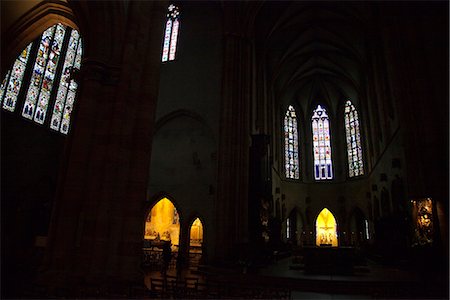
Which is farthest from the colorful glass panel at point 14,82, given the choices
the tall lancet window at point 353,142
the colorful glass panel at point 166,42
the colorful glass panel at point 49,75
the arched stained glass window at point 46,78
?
the tall lancet window at point 353,142

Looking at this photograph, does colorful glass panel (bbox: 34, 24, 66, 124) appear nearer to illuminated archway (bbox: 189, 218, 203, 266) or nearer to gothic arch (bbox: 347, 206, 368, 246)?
illuminated archway (bbox: 189, 218, 203, 266)

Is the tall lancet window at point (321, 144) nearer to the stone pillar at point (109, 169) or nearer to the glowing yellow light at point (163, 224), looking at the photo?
the glowing yellow light at point (163, 224)

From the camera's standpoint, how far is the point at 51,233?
6.16 m

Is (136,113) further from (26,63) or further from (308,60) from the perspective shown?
(308,60)

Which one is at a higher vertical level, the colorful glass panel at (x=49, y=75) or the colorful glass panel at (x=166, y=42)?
the colorful glass panel at (x=166, y=42)

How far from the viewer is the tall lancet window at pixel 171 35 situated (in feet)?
64.2

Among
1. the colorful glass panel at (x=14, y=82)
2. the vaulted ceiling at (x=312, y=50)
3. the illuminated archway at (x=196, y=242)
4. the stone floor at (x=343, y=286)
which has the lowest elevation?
the stone floor at (x=343, y=286)

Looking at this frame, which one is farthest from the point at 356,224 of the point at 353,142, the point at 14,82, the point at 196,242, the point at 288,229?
the point at 14,82

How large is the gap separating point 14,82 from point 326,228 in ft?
87.9

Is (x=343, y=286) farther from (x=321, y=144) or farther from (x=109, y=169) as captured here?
(x=321, y=144)

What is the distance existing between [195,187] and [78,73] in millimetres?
11014

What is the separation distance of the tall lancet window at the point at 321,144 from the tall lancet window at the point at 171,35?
16928mm

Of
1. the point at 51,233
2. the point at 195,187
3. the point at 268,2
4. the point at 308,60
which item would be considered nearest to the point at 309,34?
the point at 308,60

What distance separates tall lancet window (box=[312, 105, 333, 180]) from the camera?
30.6 m
